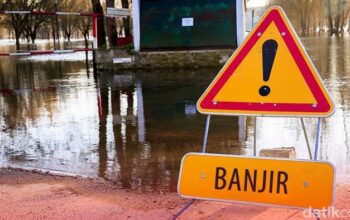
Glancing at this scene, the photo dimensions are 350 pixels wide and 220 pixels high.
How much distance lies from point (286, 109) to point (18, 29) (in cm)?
4667

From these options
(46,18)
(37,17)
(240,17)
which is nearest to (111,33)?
(240,17)

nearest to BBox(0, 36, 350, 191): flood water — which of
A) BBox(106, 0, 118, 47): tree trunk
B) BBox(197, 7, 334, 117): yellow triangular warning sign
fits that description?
BBox(197, 7, 334, 117): yellow triangular warning sign

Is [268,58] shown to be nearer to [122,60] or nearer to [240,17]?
[240,17]

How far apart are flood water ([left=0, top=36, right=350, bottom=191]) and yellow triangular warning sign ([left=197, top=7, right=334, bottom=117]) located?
175cm

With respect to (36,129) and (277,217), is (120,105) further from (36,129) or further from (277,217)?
(277,217)

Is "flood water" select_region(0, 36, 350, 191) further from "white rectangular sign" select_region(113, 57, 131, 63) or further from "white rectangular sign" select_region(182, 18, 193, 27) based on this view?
"white rectangular sign" select_region(182, 18, 193, 27)

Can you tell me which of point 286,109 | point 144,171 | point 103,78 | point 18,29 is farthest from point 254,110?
point 18,29

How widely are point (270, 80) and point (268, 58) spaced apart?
16 centimetres

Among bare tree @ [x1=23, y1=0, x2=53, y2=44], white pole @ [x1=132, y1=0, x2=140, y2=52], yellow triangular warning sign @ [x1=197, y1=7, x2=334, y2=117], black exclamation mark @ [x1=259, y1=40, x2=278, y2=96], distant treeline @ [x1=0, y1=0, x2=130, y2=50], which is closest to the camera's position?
yellow triangular warning sign @ [x1=197, y1=7, x2=334, y2=117]

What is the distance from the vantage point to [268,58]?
380 centimetres

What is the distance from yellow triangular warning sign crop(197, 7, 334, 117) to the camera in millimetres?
3674

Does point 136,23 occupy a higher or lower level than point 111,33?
higher

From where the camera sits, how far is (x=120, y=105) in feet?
35.5

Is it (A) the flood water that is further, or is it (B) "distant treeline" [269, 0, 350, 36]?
(B) "distant treeline" [269, 0, 350, 36]
